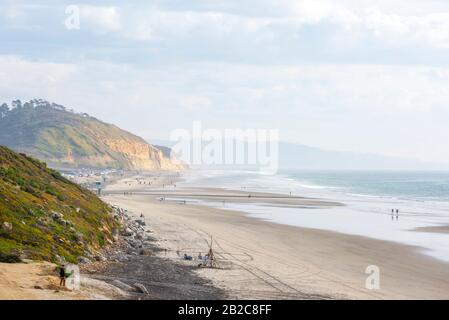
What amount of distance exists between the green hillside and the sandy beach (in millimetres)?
4534

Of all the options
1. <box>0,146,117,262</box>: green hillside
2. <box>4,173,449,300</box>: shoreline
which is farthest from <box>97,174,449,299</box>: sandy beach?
<box>0,146,117,262</box>: green hillside

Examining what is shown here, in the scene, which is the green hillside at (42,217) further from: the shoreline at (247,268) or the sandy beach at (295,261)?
the sandy beach at (295,261)

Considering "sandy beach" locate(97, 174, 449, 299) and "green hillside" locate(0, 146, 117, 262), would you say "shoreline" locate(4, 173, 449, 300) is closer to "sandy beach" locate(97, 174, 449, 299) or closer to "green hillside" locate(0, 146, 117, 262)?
"sandy beach" locate(97, 174, 449, 299)

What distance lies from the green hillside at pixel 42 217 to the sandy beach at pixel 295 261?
4534 mm

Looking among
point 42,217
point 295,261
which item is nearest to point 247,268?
point 295,261

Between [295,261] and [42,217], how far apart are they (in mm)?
13749

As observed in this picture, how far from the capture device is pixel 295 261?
1406 inches

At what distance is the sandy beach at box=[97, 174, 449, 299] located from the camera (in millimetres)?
27531

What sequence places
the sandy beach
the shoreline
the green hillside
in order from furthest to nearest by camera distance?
the green hillside
the sandy beach
the shoreline

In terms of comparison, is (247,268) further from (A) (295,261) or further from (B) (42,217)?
(B) (42,217)

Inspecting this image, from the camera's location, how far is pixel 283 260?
35.8m
